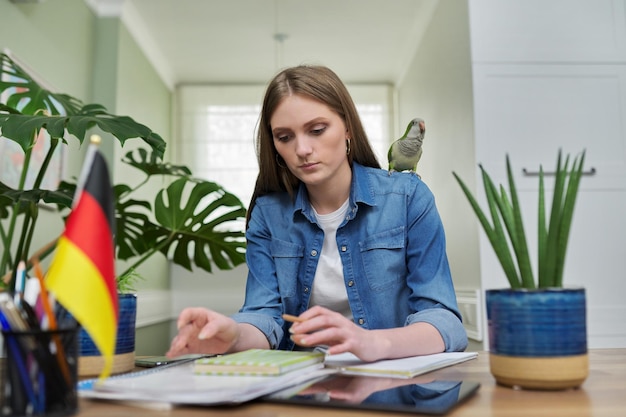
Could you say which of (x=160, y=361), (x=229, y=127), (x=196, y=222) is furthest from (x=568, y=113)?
(x=229, y=127)

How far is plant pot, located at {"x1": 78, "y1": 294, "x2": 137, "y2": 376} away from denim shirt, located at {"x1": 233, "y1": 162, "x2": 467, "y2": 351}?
0.36 m

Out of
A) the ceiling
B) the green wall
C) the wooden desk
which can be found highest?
the ceiling

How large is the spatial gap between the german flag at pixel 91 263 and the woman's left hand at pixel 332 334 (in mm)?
278

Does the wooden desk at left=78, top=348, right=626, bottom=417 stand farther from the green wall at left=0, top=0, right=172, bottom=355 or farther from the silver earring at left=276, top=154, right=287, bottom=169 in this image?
the green wall at left=0, top=0, right=172, bottom=355

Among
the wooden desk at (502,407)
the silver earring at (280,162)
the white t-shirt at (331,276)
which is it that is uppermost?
the silver earring at (280,162)

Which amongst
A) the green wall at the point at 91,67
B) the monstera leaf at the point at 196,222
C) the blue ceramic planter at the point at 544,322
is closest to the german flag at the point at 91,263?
the blue ceramic planter at the point at 544,322

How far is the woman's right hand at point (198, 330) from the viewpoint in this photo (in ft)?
2.66

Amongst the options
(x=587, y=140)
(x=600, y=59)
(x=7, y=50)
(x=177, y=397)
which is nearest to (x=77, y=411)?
(x=177, y=397)

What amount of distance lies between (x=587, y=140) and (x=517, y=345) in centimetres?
220

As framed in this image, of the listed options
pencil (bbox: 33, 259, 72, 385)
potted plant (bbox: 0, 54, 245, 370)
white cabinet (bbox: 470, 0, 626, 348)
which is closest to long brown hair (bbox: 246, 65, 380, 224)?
potted plant (bbox: 0, 54, 245, 370)

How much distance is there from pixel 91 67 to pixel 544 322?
358cm

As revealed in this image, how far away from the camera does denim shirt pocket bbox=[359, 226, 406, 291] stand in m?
1.27

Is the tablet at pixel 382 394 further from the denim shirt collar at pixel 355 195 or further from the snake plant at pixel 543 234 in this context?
the denim shirt collar at pixel 355 195

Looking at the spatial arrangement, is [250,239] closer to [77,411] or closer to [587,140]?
[77,411]
